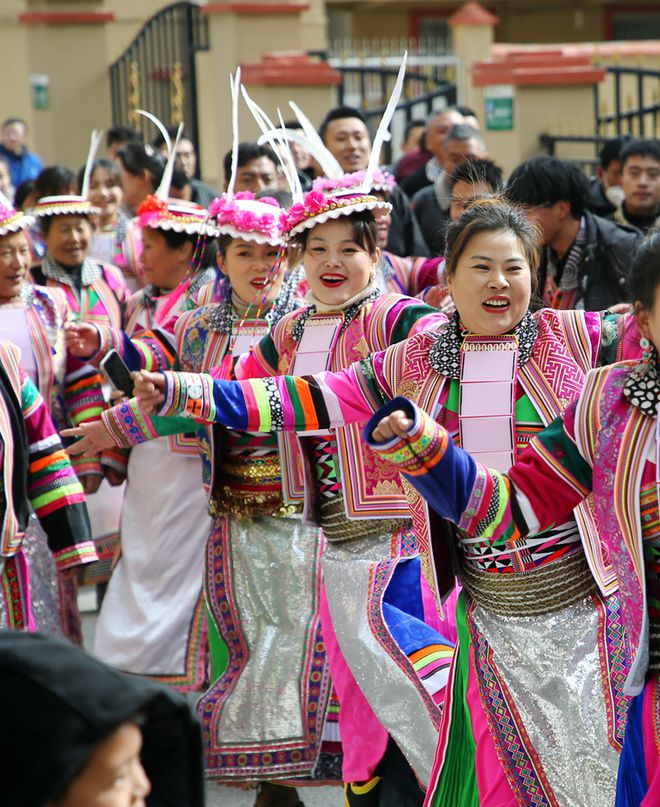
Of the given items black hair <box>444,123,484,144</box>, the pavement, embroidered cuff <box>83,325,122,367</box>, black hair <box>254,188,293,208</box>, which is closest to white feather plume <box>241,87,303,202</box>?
black hair <box>254,188,293,208</box>

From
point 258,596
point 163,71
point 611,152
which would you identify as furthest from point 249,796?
point 163,71

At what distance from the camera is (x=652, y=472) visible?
2.99 metres

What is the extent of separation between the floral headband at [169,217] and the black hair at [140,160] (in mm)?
2851

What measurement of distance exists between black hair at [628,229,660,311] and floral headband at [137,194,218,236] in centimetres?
342

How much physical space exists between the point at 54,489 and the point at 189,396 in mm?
1152

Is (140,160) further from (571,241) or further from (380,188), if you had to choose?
(380,188)

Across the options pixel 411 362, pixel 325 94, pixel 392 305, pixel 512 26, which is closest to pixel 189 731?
pixel 411 362

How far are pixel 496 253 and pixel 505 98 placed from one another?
9.59 meters

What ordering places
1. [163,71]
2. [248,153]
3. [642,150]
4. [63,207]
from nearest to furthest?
1. [642,150]
2. [63,207]
3. [248,153]
4. [163,71]

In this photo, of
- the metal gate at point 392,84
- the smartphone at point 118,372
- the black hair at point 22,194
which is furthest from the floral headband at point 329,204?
the metal gate at point 392,84

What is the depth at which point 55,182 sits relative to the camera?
26.2ft

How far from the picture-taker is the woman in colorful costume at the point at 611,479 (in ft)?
9.86

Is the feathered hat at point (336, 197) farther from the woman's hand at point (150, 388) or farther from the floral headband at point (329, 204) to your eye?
the woman's hand at point (150, 388)

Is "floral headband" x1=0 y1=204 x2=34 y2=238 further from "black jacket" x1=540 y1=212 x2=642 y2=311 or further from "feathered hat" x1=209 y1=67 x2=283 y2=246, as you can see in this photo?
"black jacket" x1=540 y1=212 x2=642 y2=311
